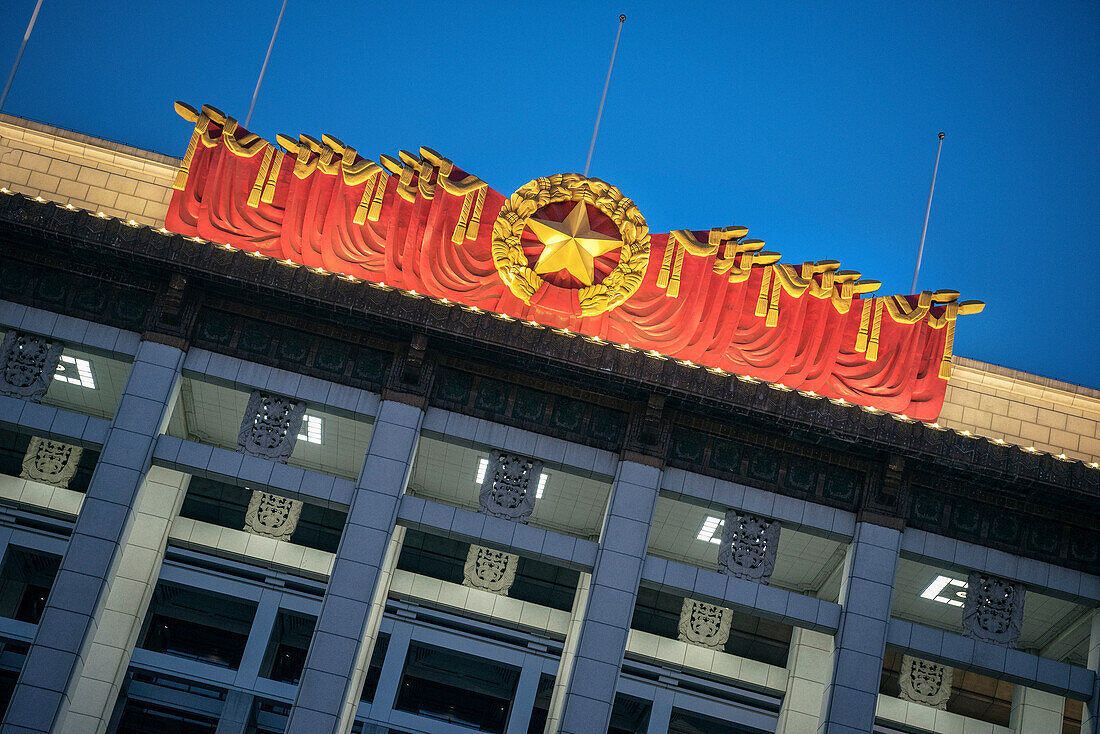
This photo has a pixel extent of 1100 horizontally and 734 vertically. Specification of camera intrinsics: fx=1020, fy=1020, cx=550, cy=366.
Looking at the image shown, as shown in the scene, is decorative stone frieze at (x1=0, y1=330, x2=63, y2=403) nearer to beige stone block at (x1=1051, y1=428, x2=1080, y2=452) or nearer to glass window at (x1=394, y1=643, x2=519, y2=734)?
glass window at (x1=394, y1=643, x2=519, y2=734)

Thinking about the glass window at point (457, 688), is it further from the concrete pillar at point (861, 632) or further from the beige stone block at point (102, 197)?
the beige stone block at point (102, 197)

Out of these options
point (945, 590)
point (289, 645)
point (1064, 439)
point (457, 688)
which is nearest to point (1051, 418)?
point (1064, 439)

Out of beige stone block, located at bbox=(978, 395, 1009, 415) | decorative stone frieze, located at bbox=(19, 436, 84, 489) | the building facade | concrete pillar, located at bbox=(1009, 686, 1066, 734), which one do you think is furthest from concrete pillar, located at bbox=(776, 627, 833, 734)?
decorative stone frieze, located at bbox=(19, 436, 84, 489)

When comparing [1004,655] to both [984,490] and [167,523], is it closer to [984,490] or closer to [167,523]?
[984,490]

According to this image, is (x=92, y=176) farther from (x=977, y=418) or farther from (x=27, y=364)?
(x=977, y=418)

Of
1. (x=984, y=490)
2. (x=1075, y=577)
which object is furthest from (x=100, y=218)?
(x=1075, y=577)

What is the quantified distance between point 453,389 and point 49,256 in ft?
31.5

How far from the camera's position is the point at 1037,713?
25.2 meters

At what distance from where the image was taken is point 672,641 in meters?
27.8

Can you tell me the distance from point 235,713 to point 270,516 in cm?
507

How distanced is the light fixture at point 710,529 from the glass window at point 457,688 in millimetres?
6446

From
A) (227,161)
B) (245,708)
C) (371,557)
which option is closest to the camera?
(371,557)

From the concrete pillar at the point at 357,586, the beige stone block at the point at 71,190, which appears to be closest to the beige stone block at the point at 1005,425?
the concrete pillar at the point at 357,586

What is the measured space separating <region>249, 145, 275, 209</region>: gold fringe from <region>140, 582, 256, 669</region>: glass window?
10.8m
